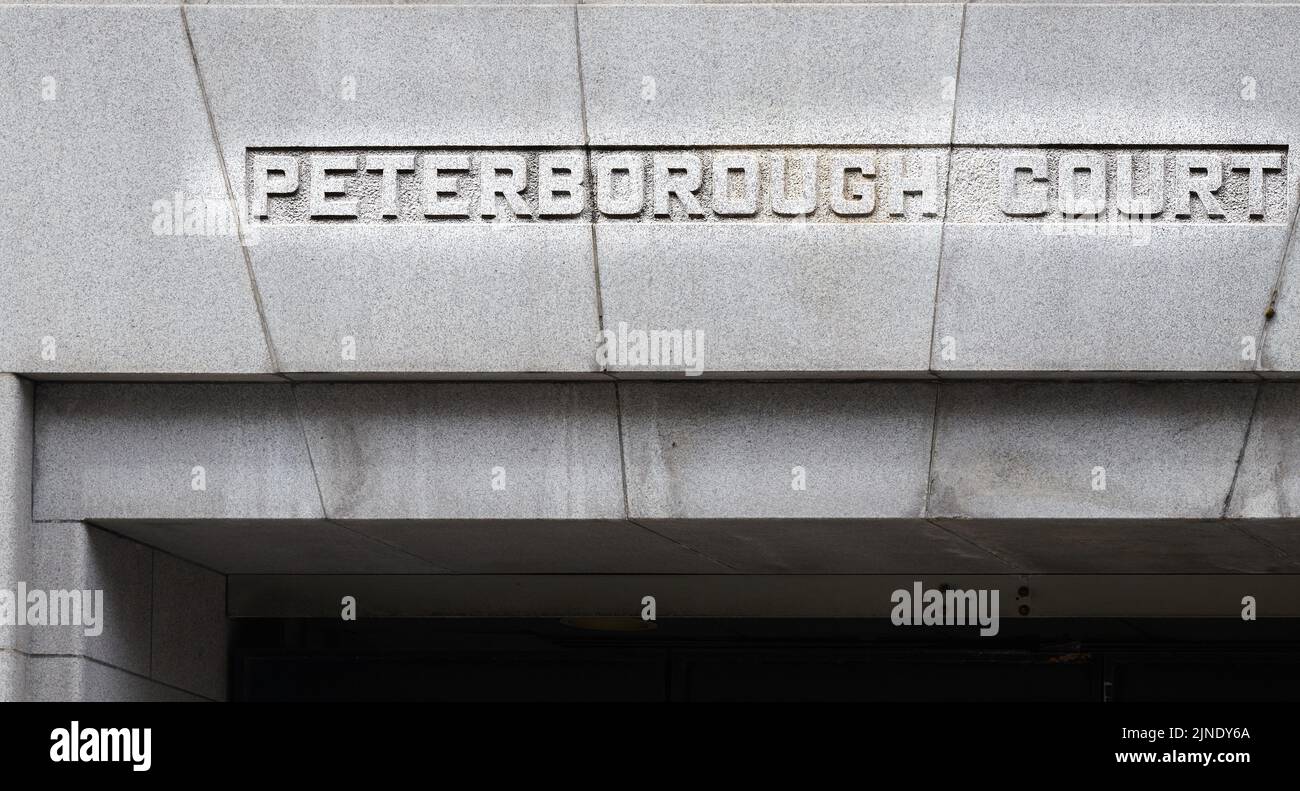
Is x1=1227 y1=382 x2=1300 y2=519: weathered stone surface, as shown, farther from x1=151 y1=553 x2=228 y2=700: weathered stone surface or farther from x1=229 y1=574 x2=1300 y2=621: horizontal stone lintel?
x1=151 y1=553 x2=228 y2=700: weathered stone surface

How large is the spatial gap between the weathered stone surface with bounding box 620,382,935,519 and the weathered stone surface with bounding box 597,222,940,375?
0.21m

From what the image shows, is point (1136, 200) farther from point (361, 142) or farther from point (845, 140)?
point (361, 142)

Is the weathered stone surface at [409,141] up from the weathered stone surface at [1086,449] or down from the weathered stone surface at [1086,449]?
up

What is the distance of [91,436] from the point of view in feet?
29.5

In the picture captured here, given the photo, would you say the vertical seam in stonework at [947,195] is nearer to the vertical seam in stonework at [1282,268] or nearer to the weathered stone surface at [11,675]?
the vertical seam in stonework at [1282,268]

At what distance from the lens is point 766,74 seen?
8.73 metres

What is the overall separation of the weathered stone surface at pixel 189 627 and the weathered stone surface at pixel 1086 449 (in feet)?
15.3

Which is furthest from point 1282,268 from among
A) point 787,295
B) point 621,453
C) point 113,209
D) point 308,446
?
point 113,209

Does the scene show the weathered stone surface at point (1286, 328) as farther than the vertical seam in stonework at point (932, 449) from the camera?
No

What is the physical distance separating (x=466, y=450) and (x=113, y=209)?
2.34m

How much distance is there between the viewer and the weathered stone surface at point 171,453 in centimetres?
891

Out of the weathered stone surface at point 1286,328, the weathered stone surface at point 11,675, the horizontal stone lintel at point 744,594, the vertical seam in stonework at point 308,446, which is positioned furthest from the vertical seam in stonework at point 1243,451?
the weathered stone surface at point 11,675

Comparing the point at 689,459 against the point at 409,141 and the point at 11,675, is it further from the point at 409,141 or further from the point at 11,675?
the point at 11,675

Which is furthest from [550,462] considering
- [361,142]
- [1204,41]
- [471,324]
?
[1204,41]
